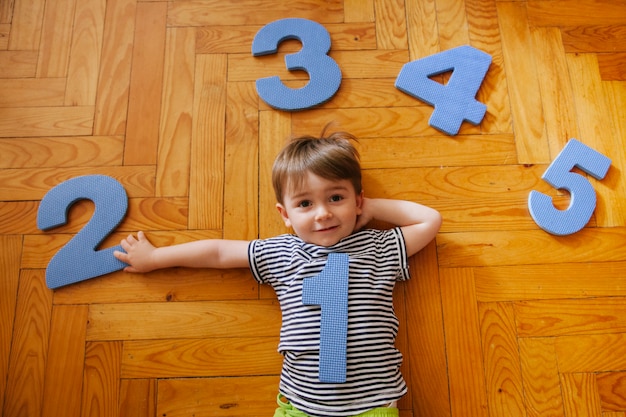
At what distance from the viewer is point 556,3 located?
1.27 metres

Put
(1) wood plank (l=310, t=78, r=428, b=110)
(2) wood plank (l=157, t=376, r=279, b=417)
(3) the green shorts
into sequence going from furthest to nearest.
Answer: (1) wood plank (l=310, t=78, r=428, b=110) → (2) wood plank (l=157, t=376, r=279, b=417) → (3) the green shorts

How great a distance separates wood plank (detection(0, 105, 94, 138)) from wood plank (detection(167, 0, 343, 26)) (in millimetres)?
346

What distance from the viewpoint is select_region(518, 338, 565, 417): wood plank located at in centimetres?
96


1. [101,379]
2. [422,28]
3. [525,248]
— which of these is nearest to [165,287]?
[101,379]

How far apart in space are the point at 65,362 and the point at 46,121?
1.96 feet

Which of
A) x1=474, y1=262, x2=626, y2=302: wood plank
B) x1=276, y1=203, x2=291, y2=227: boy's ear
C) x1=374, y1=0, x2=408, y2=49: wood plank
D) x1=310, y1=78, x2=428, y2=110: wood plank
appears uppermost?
x1=374, y1=0, x2=408, y2=49: wood plank

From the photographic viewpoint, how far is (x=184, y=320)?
1.00 meters

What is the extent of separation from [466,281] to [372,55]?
0.63m

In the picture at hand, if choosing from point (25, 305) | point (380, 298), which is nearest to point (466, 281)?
point (380, 298)

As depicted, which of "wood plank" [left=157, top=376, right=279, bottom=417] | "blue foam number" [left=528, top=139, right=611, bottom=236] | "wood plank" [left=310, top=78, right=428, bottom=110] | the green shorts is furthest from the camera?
"wood plank" [left=310, top=78, right=428, bottom=110]

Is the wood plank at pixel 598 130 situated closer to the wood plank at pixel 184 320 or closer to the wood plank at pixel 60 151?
the wood plank at pixel 184 320

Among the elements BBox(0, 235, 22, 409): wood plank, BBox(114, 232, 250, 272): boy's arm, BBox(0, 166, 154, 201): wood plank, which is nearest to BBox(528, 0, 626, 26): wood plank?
BBox(114, 232, 250, 272): boy's arm

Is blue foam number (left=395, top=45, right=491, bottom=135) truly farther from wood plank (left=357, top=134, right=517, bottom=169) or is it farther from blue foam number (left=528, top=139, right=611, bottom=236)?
blue foam number (left=528, top=139, right=611, bottom=236)

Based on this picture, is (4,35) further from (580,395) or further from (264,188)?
(580,395)
